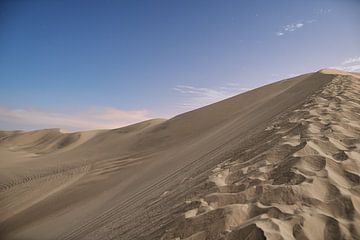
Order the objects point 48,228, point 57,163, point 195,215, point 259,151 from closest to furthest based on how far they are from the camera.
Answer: point 195,215 → point 259,151 → point 48,228 → point 57,163

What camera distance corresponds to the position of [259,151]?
12.4ft

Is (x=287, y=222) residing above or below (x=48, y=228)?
above

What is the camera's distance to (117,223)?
12.8 feet

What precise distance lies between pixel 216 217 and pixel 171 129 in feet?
45.1

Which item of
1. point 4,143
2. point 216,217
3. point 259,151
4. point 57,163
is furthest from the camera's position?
point 4,143

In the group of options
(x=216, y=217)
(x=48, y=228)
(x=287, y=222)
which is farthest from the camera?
(x=48, y=228)

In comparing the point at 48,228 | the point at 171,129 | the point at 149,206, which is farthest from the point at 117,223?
the point at 171,129

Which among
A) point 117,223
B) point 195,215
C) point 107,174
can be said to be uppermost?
point 195,215

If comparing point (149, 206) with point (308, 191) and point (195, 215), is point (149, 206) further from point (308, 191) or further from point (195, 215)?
point (308, 191)

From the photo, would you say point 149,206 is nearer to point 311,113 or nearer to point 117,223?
point 117,223

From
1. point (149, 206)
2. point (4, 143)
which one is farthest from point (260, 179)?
point (4, 143)

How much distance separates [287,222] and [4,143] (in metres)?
39.5

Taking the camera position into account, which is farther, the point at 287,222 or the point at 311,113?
the point at 311,113

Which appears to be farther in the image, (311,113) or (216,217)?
(311,113)
